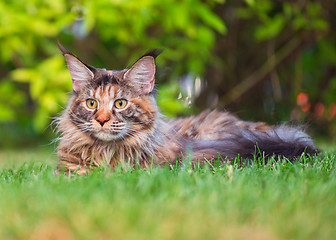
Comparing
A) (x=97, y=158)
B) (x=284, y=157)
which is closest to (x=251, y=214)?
(x=284, y=157)

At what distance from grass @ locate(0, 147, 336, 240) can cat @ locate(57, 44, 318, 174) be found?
1.77 feet

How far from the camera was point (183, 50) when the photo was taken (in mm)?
6020

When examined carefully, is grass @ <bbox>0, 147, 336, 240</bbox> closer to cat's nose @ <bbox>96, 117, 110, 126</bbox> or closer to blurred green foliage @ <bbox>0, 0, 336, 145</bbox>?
cat's nose @ <bbox>96, 117, 110, 126</bbox>

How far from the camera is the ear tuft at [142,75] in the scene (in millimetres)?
2619

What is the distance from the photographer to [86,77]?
2.70 metres

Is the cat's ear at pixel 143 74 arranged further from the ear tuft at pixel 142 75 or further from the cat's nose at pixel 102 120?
the cat's nose at pixel 102 120

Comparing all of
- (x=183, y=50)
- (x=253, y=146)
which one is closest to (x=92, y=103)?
(x=253, y=146)

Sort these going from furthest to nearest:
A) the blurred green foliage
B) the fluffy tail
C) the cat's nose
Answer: the blurred green foliage, the fluffy tail, the cat's nose

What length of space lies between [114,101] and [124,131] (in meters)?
0.20

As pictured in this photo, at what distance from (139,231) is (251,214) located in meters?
0.43

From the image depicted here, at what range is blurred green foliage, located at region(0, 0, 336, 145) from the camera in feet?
15.9

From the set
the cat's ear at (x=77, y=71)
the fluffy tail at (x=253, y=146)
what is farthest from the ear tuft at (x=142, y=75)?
the fluffy tail at (x=253, y=146)

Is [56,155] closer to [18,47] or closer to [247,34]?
[18,47]

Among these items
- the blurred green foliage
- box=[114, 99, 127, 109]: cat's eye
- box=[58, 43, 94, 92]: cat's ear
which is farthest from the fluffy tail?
the blurred green foliage
